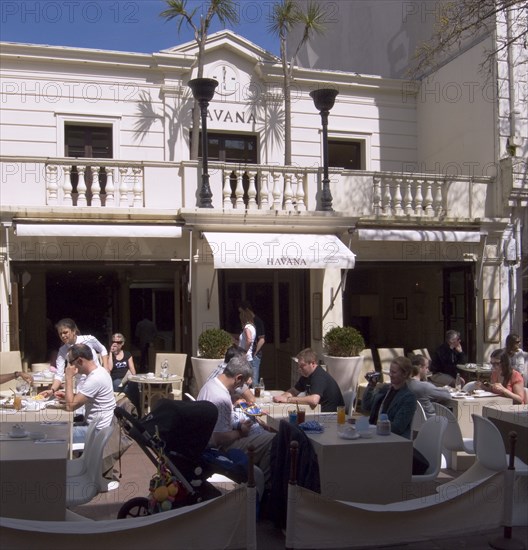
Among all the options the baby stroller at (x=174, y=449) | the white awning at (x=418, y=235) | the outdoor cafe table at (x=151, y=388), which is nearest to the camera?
the baby stroller at (x=174, y=449)

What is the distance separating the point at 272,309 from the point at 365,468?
8688 mm

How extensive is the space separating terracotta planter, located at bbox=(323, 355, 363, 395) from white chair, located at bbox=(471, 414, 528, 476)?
500 cm

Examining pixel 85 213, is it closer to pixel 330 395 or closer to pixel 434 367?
pixel 330 395

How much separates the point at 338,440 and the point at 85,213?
6.54 m

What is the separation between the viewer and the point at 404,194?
1230cm

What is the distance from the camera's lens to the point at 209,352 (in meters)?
10.3

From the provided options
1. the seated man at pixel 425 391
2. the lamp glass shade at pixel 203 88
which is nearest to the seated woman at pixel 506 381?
the seated man at pixel 425 391

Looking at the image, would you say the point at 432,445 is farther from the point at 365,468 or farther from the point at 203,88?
the point at 203,88

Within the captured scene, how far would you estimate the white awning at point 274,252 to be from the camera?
10.4 meters

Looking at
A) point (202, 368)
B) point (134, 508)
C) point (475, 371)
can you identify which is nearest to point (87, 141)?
point (202, 368)

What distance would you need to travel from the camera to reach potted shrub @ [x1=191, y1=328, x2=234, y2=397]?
10172 mm

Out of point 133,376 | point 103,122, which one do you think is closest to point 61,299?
point 103,122

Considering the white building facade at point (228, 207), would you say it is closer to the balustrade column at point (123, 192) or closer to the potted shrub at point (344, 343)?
the balustrade column at point (123, 192)

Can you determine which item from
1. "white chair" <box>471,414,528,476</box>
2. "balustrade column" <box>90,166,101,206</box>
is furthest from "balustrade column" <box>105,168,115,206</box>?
"white chair" <box>471,414,528,476</box>
